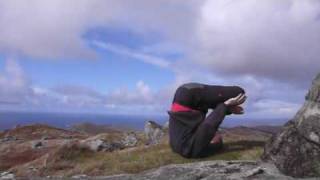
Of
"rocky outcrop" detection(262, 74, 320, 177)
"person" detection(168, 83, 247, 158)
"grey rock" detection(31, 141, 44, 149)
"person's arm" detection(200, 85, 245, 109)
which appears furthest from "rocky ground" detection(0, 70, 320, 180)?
"grey rock" detection(31, 141, 44, 149)

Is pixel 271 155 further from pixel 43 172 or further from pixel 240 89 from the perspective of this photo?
pixel 43 172

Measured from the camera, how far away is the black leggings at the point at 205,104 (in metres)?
25.6

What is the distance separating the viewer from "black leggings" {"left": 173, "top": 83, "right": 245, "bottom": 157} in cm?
2562

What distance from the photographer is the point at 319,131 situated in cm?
2245

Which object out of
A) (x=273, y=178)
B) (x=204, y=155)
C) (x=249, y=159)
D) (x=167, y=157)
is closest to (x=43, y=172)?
(x=167, y=157)

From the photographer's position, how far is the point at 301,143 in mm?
22984

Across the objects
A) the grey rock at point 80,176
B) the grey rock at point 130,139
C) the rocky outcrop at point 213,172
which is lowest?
the grey rock at point 80,176

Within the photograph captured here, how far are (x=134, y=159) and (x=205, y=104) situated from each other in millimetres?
4788

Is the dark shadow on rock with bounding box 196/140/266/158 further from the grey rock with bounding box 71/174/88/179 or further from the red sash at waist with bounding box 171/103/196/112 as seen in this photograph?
the grey rock with bounding box 71/174/88/179

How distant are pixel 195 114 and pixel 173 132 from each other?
1468mm

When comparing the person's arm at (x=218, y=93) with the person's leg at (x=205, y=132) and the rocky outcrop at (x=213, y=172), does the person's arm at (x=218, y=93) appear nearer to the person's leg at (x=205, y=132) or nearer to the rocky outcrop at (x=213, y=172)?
the person's leg at (x=205, y=132)

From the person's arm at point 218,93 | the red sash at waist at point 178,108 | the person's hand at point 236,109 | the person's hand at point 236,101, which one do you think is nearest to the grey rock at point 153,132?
the red sash at waist at point 178,108

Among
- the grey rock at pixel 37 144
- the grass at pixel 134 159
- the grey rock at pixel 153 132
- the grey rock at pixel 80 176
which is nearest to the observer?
the grass at pixel 134 159

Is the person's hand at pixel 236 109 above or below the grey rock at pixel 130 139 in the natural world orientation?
above
